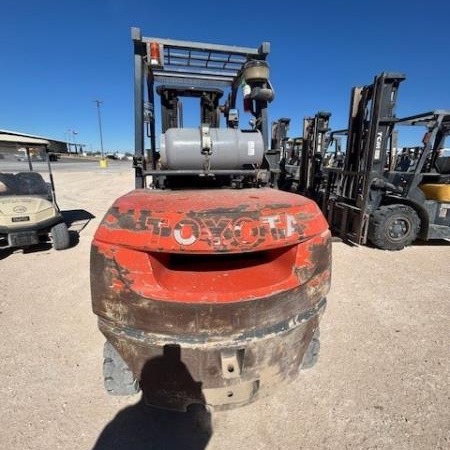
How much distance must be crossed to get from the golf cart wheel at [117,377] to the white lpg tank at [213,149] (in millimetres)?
1522

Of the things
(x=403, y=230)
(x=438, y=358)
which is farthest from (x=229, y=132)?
(x=403, y=230)

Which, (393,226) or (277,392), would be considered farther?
(393,226)

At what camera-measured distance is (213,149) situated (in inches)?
97.1

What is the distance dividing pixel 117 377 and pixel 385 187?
19.7 ft

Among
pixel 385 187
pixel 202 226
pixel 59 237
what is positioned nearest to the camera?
pixel 202 226

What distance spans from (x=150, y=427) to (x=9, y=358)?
1.55m

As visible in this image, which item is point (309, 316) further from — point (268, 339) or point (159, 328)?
point (159, 328)

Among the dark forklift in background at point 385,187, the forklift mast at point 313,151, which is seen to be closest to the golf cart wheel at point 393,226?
the dark forklift in background at point 385,187

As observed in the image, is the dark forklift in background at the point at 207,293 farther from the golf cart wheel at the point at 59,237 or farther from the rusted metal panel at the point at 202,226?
the golf cart wheel at the point at 59,237

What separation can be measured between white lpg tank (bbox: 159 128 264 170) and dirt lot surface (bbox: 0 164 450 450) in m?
1.87

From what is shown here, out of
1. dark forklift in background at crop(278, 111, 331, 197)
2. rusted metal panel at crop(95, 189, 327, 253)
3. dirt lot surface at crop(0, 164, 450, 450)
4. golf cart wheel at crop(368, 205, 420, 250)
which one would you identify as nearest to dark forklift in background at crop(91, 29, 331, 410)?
rusted metal panel at crop(95, 189, 327, 253)

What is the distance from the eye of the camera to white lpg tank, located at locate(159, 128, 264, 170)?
2416mm

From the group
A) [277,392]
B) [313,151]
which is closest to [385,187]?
[313,151]

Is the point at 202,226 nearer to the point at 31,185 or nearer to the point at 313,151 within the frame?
the point at 31,185
